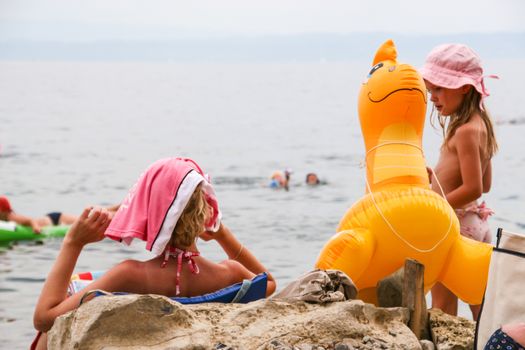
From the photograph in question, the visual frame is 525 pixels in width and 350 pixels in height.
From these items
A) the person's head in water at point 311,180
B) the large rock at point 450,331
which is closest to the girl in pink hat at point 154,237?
the large rock at point 450,331

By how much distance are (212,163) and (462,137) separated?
1778 cm

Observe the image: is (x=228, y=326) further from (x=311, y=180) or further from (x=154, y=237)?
(x=311, y=180)

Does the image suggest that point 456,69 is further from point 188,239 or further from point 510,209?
point 510,209

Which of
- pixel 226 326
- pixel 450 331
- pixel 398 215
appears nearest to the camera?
pixel 226 326

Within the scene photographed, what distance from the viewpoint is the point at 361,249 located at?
15.3ft

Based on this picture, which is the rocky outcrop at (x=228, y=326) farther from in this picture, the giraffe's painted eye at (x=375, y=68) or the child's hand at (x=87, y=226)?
the giraffe's painted eye at (x=375, y=68)

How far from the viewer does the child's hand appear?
3.89 metres

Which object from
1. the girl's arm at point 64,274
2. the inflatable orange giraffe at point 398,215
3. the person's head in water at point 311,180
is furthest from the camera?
the person's head in water at point 311,180

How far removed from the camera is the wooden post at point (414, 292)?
4371 mm

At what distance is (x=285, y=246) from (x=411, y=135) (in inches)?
287

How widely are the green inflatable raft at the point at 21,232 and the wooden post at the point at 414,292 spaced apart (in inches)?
327

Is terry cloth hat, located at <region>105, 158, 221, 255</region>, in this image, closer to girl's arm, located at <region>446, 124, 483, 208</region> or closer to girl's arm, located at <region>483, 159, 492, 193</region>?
girl's arm, located at <region>446, 124, 483, 208</region>

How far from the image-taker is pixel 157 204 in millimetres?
3885

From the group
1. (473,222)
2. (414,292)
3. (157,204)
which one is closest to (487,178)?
(473,222)
